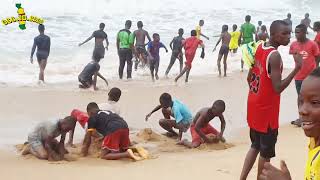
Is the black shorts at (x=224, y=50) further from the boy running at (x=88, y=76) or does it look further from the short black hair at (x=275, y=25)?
the short black hair at (x=275, y=25)

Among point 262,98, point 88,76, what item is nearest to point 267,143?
point 262,98

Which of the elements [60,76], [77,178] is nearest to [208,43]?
[60,76]

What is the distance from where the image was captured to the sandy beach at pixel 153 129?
18.5 feet

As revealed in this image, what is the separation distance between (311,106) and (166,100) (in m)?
5.60

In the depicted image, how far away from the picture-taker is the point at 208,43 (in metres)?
23.2

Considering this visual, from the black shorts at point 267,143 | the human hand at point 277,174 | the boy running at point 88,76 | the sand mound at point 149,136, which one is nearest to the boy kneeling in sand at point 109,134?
the sand mound at point 149,136

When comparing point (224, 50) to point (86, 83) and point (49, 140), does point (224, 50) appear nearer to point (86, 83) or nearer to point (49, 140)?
point (86, 83)

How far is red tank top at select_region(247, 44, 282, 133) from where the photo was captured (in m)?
4.43

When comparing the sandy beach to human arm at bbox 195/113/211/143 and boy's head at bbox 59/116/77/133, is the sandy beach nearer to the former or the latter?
human arm at bbox 195/113/211/143

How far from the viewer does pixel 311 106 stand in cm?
221

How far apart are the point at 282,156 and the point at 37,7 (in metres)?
24.5

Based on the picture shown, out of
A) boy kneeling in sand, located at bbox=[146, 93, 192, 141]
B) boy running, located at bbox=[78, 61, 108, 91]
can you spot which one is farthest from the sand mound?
boy running, located at bbox=[78, 61, 108, 91]

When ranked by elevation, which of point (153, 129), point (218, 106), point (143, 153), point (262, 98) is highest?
point (262, 98)

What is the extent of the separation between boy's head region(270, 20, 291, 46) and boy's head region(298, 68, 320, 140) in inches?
85.7
